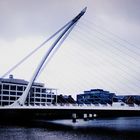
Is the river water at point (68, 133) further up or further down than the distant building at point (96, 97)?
further down

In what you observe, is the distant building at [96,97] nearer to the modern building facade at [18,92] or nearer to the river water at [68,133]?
the modern building facade at [18,92]

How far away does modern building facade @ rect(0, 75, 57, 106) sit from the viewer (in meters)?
121

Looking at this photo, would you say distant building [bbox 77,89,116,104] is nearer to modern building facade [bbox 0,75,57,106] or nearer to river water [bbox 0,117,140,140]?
modern building facade [bbox 0,75,57,106]

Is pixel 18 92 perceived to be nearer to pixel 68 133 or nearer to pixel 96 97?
pixel 96 97

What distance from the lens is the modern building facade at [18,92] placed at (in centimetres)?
12125

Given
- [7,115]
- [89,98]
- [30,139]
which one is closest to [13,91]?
[7,115]

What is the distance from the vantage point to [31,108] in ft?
228

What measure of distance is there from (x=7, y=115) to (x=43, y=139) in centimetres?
4634

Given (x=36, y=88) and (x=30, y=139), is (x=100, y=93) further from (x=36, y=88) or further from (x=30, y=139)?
(x=30, y=139)

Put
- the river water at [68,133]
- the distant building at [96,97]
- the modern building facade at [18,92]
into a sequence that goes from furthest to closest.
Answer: the distant building at [96,97] → the modern building facade at [18,92] → the river water at [68,133]

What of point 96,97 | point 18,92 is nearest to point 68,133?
point 18,92

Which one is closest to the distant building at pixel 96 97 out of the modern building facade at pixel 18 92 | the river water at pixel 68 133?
the modern building facade at pixel 18 92

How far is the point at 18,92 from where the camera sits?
419 feet

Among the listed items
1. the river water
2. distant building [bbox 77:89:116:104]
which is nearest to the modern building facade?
distant building [bbox 77:89:116:104]
